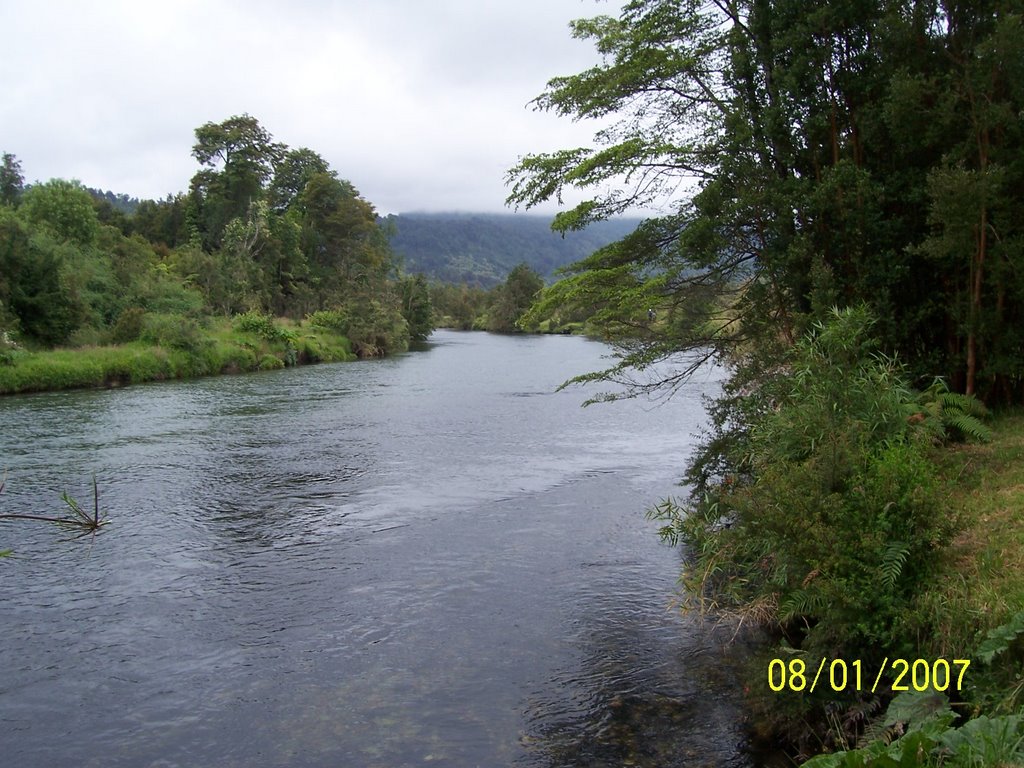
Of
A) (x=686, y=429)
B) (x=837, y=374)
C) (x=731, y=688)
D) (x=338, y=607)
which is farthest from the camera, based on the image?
(x=686, y=429)

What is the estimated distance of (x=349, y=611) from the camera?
9.78m

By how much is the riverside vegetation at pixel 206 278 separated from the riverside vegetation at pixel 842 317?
25401mm

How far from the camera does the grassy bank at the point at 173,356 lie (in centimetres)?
2930

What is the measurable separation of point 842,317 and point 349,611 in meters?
6.75

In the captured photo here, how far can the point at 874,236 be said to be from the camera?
10.8 metres

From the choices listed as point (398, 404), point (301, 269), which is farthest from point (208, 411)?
point (301, 269)

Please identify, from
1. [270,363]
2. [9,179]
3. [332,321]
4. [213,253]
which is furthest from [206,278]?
[9,179]

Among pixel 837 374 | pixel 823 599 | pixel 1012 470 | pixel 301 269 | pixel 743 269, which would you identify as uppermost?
pixel 301 269

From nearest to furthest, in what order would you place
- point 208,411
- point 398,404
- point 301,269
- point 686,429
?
1. point 686,429
2. point 208,411
3. point 398,404
4. point 301,269

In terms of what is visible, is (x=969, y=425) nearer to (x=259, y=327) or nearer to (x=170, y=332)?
(x=170, y=332)

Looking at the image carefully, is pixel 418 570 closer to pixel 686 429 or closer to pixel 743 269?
pixel 743 269

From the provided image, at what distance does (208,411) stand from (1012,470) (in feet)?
74.8

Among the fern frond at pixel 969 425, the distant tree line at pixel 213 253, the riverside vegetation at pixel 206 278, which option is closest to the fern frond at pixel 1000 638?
the fern frond at pixel 969 425

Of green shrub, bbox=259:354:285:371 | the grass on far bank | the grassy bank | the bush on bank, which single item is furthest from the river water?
green shrub, bbox=259:354:285:371
